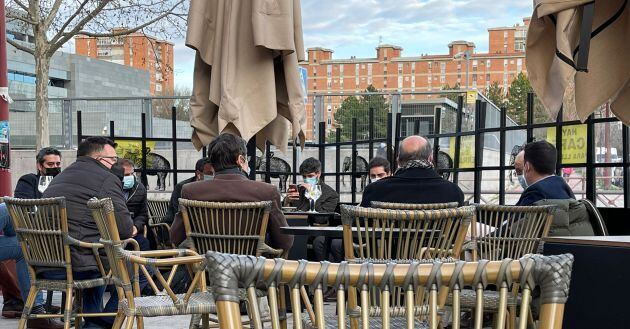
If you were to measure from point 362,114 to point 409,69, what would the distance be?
118664 mm

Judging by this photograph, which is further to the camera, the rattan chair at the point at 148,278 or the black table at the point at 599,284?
the rattan chair at the point at 148,278

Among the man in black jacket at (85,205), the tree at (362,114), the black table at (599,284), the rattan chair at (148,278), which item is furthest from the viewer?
the tree at (362,114)

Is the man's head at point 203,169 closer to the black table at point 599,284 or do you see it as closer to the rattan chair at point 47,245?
the rattan chair at point 47,245

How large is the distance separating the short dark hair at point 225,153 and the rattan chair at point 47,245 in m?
0.91

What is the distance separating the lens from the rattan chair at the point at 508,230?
14.7 ft

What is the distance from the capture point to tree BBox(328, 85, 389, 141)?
44.2ft

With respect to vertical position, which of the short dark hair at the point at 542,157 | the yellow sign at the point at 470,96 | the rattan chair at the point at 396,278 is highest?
the yellow sign at the point at 470,96

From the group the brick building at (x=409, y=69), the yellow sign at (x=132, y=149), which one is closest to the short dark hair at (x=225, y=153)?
the yellow sign at (x=132, y=149)

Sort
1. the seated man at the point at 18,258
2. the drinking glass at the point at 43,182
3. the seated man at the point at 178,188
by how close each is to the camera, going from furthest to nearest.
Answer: the seated man at the point at 178,188, the drinking glass at the point at 43,182, the seated man at the point at 18,258

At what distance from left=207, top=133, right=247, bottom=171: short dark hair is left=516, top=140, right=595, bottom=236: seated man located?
1784mm

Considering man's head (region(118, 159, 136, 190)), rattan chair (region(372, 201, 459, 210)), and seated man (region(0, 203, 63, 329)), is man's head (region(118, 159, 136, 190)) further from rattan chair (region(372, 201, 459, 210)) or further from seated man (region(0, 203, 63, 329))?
rattan chair (region(372, 201, 459, 210))

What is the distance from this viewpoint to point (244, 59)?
19.2ft

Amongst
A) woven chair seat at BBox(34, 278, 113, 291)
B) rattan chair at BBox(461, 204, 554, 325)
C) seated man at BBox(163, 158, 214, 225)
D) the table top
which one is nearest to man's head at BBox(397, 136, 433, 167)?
rattan chair at BBox(461, 204, 554, 325)

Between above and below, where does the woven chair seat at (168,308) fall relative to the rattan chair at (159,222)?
above
